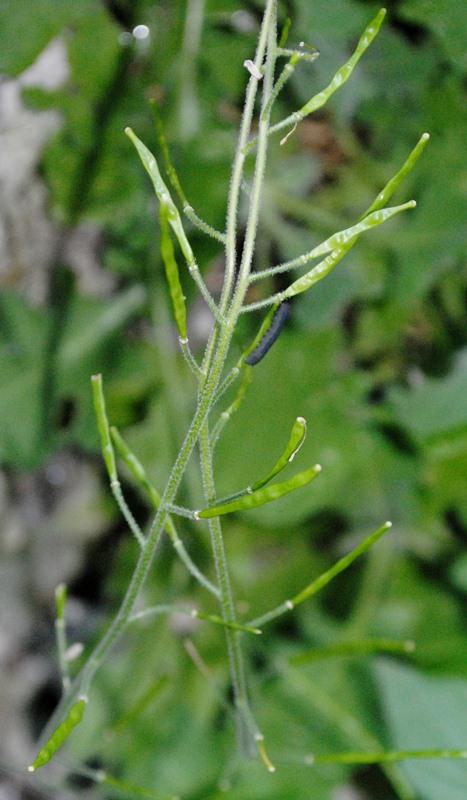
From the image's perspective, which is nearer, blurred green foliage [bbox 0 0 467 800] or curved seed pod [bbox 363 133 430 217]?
curved seed pod [bbox 363 133 430 217]

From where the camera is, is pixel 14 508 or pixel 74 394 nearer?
pixel 74 394

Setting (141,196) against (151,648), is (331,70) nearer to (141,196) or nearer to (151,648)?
(141,196)

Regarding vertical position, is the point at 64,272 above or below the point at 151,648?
above

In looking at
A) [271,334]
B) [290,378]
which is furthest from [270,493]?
[290,378]

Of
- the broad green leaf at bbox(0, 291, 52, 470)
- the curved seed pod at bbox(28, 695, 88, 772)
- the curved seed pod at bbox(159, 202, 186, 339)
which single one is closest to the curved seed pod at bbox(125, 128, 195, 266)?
the curved seed pod at bbox(159, 202, 186, 339)

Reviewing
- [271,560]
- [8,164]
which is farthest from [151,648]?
[8,164]

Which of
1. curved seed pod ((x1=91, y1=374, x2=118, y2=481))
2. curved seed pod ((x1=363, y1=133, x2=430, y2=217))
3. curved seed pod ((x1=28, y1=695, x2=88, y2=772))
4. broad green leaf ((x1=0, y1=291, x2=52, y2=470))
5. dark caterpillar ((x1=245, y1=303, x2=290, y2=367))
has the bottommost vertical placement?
broad green leaf ((x1=0, y1=291, x2=52, y2=470))

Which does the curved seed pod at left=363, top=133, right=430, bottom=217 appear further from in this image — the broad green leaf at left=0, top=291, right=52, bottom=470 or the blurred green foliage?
the broad green leaf at left=0, top=291, right=52, bottom=470

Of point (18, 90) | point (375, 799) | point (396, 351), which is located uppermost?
point (18, 90)
